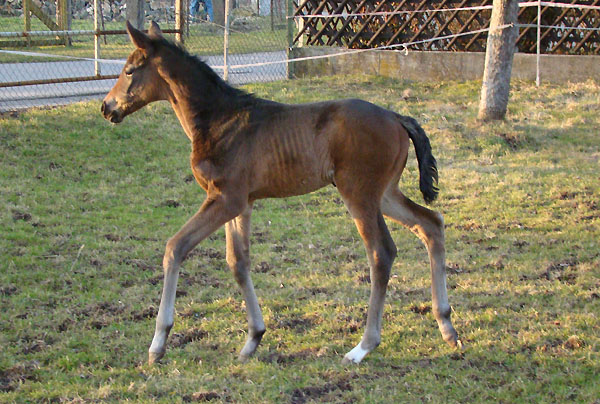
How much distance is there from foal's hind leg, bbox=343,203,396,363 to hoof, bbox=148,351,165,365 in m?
1.21

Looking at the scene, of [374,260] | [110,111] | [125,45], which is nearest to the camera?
[374,260]

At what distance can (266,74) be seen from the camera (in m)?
14.9

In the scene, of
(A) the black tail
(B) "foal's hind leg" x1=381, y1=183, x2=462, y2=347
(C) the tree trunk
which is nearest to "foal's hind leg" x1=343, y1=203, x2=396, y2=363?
(B) "foal's hind leg" x1=381, y1=183, x2=462, y2=347

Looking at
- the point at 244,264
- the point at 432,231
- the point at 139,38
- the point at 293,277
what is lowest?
the point at 293,277

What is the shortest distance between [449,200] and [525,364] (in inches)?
159

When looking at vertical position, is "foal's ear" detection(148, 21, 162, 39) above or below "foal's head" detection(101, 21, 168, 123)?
above

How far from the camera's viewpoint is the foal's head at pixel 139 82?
5.16 metres

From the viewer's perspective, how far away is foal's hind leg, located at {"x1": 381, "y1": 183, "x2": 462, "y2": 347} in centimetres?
525

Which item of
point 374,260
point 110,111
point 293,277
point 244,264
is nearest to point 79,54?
point 293,277

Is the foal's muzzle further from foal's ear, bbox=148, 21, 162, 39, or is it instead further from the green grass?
the green grass

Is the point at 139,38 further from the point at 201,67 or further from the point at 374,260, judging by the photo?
the point at 374,260

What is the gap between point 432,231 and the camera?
5.35 meters

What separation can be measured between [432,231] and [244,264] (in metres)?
1.36

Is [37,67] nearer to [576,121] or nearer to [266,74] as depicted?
[266,74]
